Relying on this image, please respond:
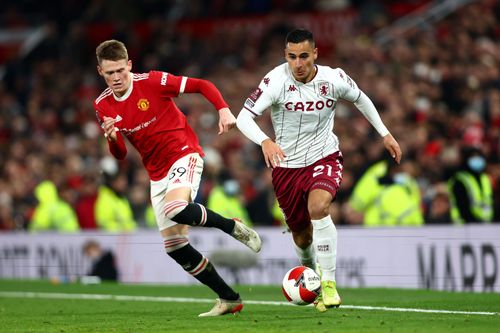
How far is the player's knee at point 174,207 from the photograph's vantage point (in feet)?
33.6

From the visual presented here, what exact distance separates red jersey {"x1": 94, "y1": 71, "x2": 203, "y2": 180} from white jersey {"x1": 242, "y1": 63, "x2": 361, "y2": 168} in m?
0.73

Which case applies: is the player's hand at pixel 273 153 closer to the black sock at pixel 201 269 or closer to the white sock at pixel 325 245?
the white sock at pixel 325 245

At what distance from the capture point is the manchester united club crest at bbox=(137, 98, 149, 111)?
1098 cm

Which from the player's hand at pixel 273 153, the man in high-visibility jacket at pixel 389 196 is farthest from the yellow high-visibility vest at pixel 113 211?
the player's hand at pixel 273 153

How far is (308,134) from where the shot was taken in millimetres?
10836

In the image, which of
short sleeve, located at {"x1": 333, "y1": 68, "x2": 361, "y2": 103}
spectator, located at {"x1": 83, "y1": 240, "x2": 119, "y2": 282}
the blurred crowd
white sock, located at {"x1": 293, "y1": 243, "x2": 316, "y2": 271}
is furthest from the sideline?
the blurred crowd

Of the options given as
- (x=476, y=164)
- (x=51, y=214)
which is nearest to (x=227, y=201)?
(x=51, y=214)

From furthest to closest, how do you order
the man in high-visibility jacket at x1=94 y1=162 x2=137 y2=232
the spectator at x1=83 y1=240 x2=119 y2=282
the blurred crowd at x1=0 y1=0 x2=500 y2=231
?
the man in high-visibility jacket at x1=94 y1=162 x2=137 y2=232, the spectator at x1=83 y1=240 x2=119 y2=282, the blurred crowd at x1=0 y1=0 x2=500 y2=231

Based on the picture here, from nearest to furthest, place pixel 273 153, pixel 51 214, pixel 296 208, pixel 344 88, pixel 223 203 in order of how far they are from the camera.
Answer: pixel 273 153 < pixel 344 88 < pixel 296 208 < pixel 223 203 < pixel 51 214

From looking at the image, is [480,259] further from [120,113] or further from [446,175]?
[120,113]

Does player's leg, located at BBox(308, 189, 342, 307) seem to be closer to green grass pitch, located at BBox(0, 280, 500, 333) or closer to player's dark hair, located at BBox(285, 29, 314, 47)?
green grass pitch, located at BBox(0, 280, 500, 333)

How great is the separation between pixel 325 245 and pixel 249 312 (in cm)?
125

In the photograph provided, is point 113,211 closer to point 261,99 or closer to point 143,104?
point 143,104

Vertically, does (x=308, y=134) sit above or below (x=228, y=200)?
above
